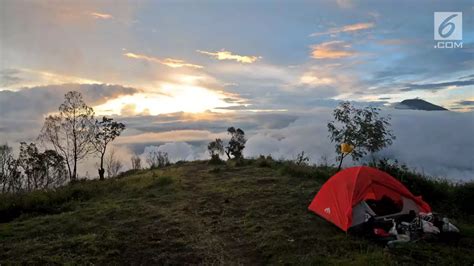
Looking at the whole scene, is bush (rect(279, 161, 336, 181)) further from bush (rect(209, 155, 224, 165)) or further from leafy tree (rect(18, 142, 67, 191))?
leafy tree (rect(18, 142, 67, 191))

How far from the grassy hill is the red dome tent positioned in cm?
39

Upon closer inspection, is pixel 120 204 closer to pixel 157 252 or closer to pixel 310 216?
pixel 157 252

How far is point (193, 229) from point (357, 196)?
166 inches

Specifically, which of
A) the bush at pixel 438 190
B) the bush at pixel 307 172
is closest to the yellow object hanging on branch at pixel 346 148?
the bush at pixel 307 172

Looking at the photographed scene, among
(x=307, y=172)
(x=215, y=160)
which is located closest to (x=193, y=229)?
(x=307, y=172)

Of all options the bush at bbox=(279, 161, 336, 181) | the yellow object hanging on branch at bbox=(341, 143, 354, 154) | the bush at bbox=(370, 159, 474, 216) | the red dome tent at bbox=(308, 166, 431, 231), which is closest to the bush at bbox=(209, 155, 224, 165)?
the bush at bbox=(279, 161, 336, 181)

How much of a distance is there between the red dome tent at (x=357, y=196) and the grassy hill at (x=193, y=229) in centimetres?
39

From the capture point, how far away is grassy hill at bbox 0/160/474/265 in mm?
7250

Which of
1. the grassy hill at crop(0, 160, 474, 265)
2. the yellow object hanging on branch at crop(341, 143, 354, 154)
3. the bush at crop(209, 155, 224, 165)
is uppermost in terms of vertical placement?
the yellow object hanging on branch at crop(341, 143, 354, 154)

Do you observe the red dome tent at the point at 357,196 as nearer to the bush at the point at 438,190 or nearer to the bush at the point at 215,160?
the bush at the point at 438,190

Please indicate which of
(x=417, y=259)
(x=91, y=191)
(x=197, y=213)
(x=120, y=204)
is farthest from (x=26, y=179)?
(x=417, y=259)

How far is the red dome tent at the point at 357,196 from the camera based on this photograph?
889 centimetres

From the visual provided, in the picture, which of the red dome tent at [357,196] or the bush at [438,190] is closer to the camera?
the red dome tent at [357,196]

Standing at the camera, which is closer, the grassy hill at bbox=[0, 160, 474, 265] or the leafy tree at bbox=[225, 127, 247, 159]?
the grassy hill at bbox=[0, 160, 474, 265]
